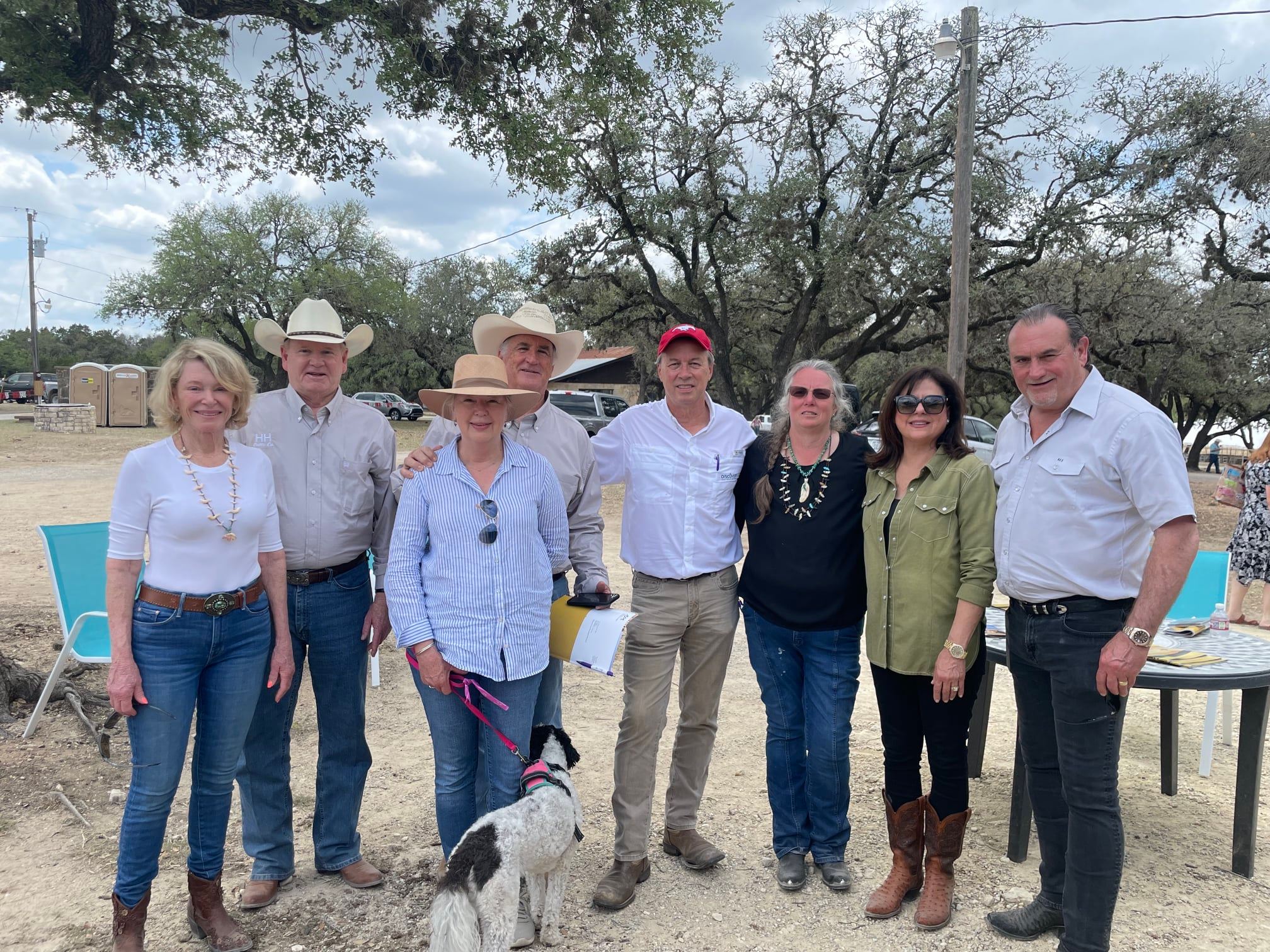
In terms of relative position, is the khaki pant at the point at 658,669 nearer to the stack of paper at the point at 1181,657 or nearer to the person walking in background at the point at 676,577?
the person walking in background at the point at 676,577

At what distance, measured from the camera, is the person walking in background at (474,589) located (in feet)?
8.41

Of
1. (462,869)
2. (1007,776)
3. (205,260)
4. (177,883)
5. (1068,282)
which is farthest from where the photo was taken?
(205,260)

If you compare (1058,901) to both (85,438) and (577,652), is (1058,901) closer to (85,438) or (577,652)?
(577,652)

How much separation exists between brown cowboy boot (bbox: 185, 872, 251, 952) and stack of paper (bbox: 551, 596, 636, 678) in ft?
4.25

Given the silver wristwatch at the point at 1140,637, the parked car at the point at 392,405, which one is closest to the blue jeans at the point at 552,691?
the silver wristwatch at the point at 1140,637

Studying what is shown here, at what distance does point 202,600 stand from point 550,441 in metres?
1.27

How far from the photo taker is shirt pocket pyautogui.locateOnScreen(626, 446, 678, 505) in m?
3.16

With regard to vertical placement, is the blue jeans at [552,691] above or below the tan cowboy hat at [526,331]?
below

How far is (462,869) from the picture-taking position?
2340 millimetres

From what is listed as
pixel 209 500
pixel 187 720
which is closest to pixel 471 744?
pixel 187 720

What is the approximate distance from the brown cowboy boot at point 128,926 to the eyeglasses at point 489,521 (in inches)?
57.8

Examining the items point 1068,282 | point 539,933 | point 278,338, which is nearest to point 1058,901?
point 539,933

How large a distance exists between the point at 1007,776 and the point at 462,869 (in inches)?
118

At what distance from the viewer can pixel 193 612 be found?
2531 mm
